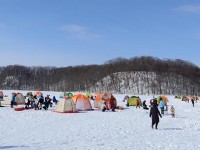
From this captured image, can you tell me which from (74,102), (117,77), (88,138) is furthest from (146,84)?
(88,138)

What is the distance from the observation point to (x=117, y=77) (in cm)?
16000

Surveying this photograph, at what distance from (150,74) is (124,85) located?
18664 mm

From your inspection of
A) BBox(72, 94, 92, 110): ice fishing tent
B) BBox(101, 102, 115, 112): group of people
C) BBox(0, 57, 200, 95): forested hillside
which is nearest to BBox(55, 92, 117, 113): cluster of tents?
BBox(72, 94, 92, 110): ice fishing tent

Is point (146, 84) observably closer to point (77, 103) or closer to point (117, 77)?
point (117, 77)

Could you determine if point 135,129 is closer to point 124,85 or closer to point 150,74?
point 124,85

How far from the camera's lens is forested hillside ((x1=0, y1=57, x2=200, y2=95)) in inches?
5694

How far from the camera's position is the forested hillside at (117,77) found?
145 metres

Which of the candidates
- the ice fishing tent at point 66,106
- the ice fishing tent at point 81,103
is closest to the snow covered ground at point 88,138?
the ice fishing tent at point 66,106

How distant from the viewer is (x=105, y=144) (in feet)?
42.9

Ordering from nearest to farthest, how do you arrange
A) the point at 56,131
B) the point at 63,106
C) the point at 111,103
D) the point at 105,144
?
1. the point at 105,144
2. the point at 56,131
3. the point at 63,106
4. the point at 111,103

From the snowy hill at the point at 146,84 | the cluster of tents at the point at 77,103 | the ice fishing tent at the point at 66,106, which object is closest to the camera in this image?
the ice fishing tent at the point at 66,106

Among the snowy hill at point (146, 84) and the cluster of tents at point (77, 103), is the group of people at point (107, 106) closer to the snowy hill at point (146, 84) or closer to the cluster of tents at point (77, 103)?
the cluster of tents at point (77, 103)

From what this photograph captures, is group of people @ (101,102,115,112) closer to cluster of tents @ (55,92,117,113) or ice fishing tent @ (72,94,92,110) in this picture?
cluster of tents @ (55,92,117,113)

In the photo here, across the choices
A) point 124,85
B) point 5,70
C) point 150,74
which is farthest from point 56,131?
point 5,70
